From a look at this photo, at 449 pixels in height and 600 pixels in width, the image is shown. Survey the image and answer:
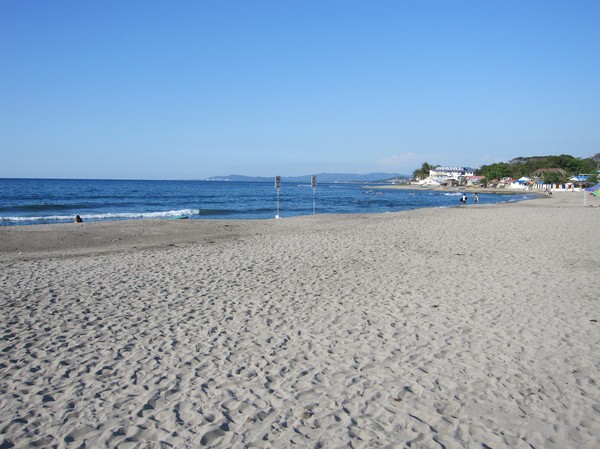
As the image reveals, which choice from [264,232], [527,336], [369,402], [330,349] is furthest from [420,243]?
[369,402]

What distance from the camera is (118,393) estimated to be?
4.02m

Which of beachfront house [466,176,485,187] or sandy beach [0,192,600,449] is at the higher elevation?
beachfront house [466,176,485,187]

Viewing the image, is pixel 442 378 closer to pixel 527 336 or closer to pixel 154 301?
pixel 527 336

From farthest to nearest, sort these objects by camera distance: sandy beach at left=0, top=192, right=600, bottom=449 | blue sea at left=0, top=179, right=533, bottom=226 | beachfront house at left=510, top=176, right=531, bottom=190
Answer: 1. beachfront house at left=510, top=176, right=531, bottom=190
2. blue sea at left=0, top=179, right=533, bottom=226
3. sandy beach at left=0, top=192, right=600, bottom=449

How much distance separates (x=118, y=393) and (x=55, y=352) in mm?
1420

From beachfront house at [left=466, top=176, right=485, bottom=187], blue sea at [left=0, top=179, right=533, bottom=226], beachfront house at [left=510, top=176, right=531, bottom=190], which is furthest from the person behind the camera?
beachfront house at [left=466, top=176, right=485, bottom=187]

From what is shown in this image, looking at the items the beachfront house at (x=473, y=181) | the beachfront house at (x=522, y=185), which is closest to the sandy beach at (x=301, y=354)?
the beachfront house at (x=522, y=185)

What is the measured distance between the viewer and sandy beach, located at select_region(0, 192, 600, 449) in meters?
3.49

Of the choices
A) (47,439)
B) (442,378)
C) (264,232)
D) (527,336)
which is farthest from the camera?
(264,232)

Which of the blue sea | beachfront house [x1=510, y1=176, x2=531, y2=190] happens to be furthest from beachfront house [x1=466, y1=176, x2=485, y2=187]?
the blue sea

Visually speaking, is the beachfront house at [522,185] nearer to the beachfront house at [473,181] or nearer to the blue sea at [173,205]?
the beachfront house at [473,181]

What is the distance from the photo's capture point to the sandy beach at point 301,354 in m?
3.49

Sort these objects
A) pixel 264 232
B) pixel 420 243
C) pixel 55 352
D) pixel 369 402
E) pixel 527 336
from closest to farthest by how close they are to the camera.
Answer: pixel 369 402 → pixel 55 352 → pixel 527 336 → pixel 420 243 → pixel 264 232

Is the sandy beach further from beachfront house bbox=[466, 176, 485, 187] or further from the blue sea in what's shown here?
beachfront house bbox=[466, 176, 485, 187]
